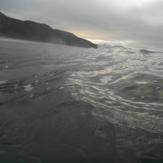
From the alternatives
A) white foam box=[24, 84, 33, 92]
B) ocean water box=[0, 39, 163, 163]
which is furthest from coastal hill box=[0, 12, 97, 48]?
ocean water box=[0, 39, 163, 163]

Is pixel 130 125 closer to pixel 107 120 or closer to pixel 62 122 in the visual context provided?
pixel 107 120

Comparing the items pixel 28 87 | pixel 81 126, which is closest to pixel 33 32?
pixel 28 87

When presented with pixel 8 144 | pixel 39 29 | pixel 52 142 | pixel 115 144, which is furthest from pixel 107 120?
pixel 39 29

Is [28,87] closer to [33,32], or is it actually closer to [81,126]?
[81,126]

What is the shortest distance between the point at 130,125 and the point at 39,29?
4635 inches

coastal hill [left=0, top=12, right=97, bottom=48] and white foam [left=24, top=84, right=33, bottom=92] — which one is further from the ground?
coastal hill [left=0, top=12, right=97, bottom=48]

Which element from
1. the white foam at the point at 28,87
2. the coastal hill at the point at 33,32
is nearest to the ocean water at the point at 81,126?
the white foam at the point at 28,87

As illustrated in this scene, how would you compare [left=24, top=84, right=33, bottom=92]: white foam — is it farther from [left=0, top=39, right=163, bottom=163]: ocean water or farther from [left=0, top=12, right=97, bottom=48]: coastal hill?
[left=0, top=12, right=97, bottom=48]: coastal hill

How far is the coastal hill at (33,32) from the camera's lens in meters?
83.3

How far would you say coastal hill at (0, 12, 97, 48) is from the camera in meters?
83.3


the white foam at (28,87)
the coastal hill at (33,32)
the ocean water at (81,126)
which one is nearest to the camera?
the ocean water at (81,126)

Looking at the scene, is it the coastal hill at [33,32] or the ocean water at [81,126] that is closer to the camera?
the ocean water at [81,126]

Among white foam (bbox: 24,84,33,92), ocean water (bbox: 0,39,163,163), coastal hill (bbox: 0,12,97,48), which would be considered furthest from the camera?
coastal hill (bbox: 0,12,97,48)

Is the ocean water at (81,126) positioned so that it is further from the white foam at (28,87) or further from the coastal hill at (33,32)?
the coastal hill at (33,32)
